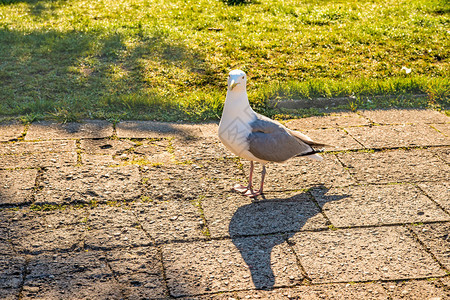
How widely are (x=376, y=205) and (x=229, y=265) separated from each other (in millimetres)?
1334

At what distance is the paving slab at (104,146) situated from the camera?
4645 millimetres

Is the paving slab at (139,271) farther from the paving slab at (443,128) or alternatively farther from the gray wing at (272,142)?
the paving slab at (443,128)

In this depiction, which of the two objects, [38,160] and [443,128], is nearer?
[38,160]

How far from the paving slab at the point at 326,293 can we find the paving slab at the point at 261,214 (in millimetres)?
596

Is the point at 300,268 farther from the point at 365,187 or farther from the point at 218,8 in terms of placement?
the point at 218,8

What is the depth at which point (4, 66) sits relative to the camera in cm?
642

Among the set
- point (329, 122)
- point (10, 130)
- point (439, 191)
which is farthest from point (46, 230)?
point (329, 122)

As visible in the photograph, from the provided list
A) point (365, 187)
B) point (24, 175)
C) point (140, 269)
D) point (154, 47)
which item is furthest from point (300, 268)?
point (154, 47)

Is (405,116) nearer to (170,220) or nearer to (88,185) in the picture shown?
(170,220)

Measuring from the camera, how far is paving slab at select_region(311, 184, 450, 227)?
3758mm

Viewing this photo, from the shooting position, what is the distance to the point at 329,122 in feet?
17.9

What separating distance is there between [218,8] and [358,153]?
509 cm

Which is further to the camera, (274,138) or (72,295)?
(274,138)

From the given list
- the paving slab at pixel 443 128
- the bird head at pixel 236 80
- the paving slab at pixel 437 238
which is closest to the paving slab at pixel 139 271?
the bird head at pixel 236 80
